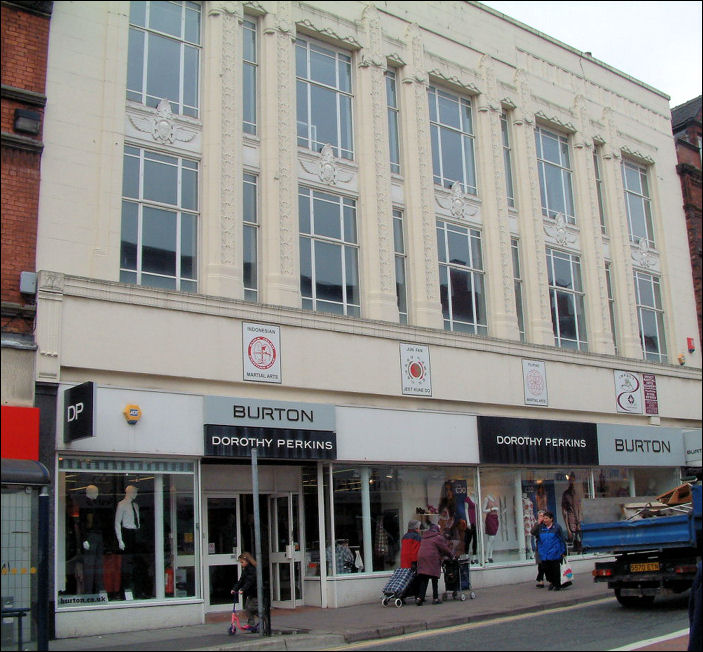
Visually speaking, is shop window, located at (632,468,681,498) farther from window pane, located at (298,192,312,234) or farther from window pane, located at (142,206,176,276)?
window pane, located at (142,206,176,276)

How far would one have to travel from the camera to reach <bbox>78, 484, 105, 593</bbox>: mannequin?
14.5 m

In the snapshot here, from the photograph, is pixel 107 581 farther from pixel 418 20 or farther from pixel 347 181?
pixel 418 20

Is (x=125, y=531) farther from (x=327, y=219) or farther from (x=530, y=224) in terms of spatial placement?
(x=530, y=224)

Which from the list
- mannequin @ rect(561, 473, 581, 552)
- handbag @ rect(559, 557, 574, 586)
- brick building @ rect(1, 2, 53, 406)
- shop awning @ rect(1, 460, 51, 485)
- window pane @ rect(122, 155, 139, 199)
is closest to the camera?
shop awning @ rect(1, 460, 51, 485)

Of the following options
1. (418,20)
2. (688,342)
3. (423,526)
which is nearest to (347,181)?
(418,20)

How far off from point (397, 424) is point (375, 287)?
10.1ft

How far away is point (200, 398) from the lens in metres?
16.1

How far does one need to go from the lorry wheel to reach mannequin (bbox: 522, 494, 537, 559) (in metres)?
6.55

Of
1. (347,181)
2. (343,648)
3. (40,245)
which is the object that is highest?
(347,181)

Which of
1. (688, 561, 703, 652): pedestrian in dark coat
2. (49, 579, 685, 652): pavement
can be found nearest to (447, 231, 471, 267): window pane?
(49, 579, 685, 652): pavement

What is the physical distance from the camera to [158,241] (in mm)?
16906

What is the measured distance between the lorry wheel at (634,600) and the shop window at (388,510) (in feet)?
17.7

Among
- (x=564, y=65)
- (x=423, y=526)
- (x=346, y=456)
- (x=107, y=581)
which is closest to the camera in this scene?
(x=107, y=581)

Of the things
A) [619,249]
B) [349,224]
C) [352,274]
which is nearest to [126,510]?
[352,274]
